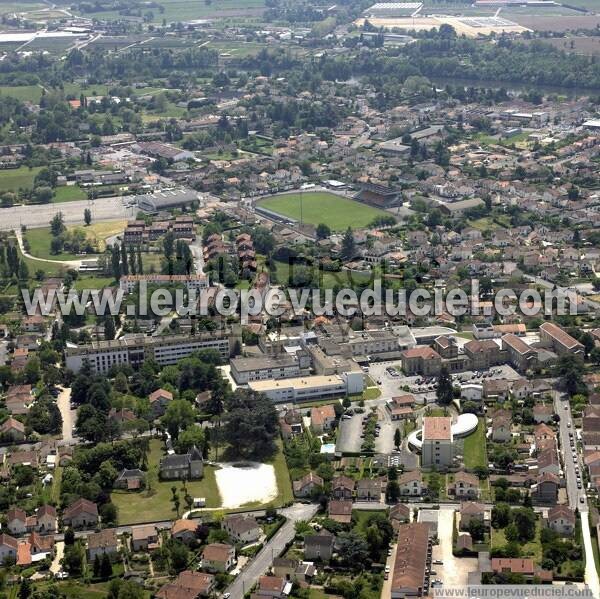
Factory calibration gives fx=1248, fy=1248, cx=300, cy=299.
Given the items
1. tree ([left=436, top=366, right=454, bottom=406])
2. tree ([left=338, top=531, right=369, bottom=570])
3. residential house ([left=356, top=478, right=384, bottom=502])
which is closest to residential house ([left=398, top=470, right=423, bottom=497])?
residential house ([left=356, top=478, right=384, bottom=502])

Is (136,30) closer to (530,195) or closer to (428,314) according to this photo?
(530,195)

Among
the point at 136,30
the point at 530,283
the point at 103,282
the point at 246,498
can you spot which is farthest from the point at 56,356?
the point at 136,30

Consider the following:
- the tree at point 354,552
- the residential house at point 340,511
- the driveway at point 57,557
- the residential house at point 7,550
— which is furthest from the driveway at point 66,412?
the tree at point 354,552

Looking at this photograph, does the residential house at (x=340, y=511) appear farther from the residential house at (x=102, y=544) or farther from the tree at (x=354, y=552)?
the residential house at (x=102, y=544)

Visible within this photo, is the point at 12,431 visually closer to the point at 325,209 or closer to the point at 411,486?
the point at 411,486

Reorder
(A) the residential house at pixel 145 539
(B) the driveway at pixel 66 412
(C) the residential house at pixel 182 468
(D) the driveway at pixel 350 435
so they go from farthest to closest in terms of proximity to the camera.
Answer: (B) the driveway at pixel 66 412 < (D) the driveway at pixel 350 435 < (C) the residential house at pixel 182 468 < (A) the residential house at pixel 145 539
